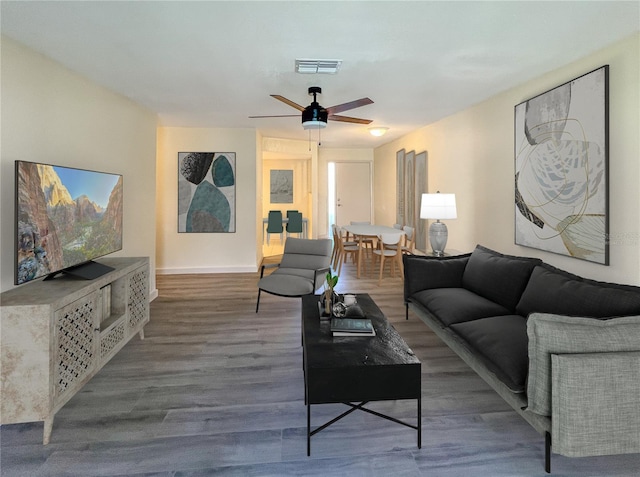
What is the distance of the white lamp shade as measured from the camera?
420cm

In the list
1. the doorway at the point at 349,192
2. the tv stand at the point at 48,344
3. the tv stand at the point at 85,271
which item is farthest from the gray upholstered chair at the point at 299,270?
the doorway at the point at 349,192

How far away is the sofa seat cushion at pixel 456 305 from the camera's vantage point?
2691mm

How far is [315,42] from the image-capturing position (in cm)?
261

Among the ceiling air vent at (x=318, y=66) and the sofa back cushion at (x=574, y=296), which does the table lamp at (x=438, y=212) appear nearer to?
the sofa back cushion at (x=574, y=296)

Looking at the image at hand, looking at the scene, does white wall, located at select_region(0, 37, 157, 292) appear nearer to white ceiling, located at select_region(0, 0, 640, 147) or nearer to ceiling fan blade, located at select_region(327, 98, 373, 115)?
white ceiling, located at select_region(0, 0, 640, 147)

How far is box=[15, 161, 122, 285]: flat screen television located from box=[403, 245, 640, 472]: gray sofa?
274 centimetres

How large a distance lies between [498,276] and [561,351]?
1427mm

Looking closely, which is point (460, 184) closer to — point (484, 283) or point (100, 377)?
point (484, 283)

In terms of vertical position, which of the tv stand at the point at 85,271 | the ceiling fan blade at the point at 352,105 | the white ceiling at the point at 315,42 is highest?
the white ceiling at the point at 315,42

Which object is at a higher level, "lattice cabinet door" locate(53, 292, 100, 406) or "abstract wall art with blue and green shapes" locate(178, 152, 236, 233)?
"abstract wall art with blue and green shapes" locate(178, 152, 236, 233)

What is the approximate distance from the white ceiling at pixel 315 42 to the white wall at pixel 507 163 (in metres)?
0.17

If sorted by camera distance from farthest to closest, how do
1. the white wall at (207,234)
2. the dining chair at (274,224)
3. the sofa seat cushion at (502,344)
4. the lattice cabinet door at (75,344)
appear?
1. the dining chair at (274,224)
2. the white wall at (207,234)
3. the lattice cabinet door at (75,344)
4. the sofa seat cushion at (502,344)

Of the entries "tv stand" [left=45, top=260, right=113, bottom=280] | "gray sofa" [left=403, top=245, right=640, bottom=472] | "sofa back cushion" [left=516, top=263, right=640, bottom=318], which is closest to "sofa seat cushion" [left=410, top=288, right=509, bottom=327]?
"gray sofa" [left=403, top=245, right=640, bottom=472]

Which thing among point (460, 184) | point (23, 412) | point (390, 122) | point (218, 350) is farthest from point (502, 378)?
point (390, 122)
